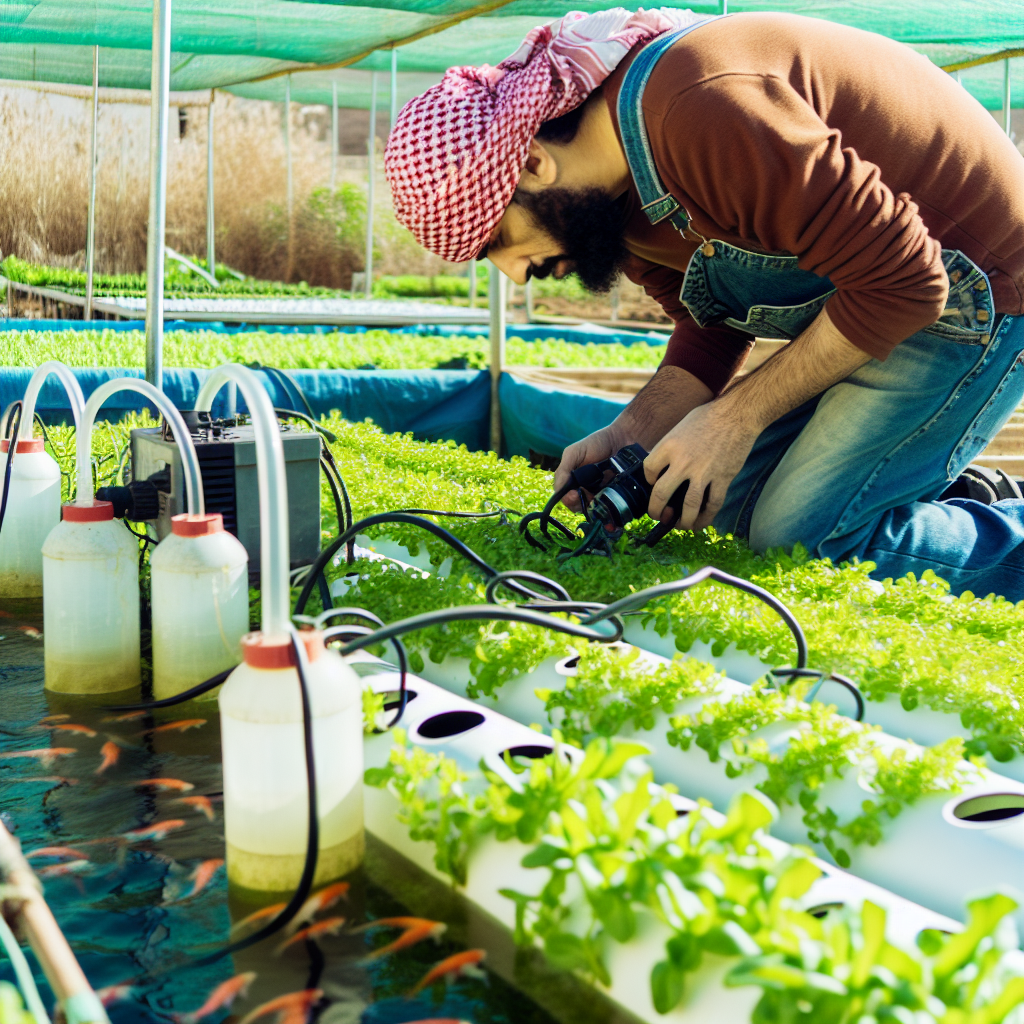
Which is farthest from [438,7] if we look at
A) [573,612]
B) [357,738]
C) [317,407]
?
[357,738]

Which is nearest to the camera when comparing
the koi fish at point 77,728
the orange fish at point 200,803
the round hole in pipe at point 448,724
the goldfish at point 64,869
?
the goldfish at point 64,869

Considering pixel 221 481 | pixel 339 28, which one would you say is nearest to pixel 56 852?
pixel 221 481

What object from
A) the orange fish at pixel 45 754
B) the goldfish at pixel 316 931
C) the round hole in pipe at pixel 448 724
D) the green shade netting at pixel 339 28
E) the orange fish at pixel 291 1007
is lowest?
the orange fish at pixel 45 754

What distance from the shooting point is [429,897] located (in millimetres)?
1105

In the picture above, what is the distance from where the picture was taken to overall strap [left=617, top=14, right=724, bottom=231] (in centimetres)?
190

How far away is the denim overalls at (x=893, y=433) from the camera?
2252mm

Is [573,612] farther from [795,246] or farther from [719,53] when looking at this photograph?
[719,53]

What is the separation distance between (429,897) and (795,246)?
1361mm

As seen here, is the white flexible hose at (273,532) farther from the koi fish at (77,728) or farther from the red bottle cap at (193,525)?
the koi fish at (77,728)

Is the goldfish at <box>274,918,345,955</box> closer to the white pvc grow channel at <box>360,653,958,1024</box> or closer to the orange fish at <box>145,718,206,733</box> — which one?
the white pvc grow channel at <box>360,653,958,1024</box>

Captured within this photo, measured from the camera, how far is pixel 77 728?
1.53m

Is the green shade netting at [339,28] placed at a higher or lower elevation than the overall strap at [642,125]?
higher

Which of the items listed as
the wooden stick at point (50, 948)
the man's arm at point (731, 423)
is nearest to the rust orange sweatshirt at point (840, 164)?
the man's arm at point (731, 423)

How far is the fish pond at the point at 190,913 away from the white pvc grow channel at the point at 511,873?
0.03 metres
